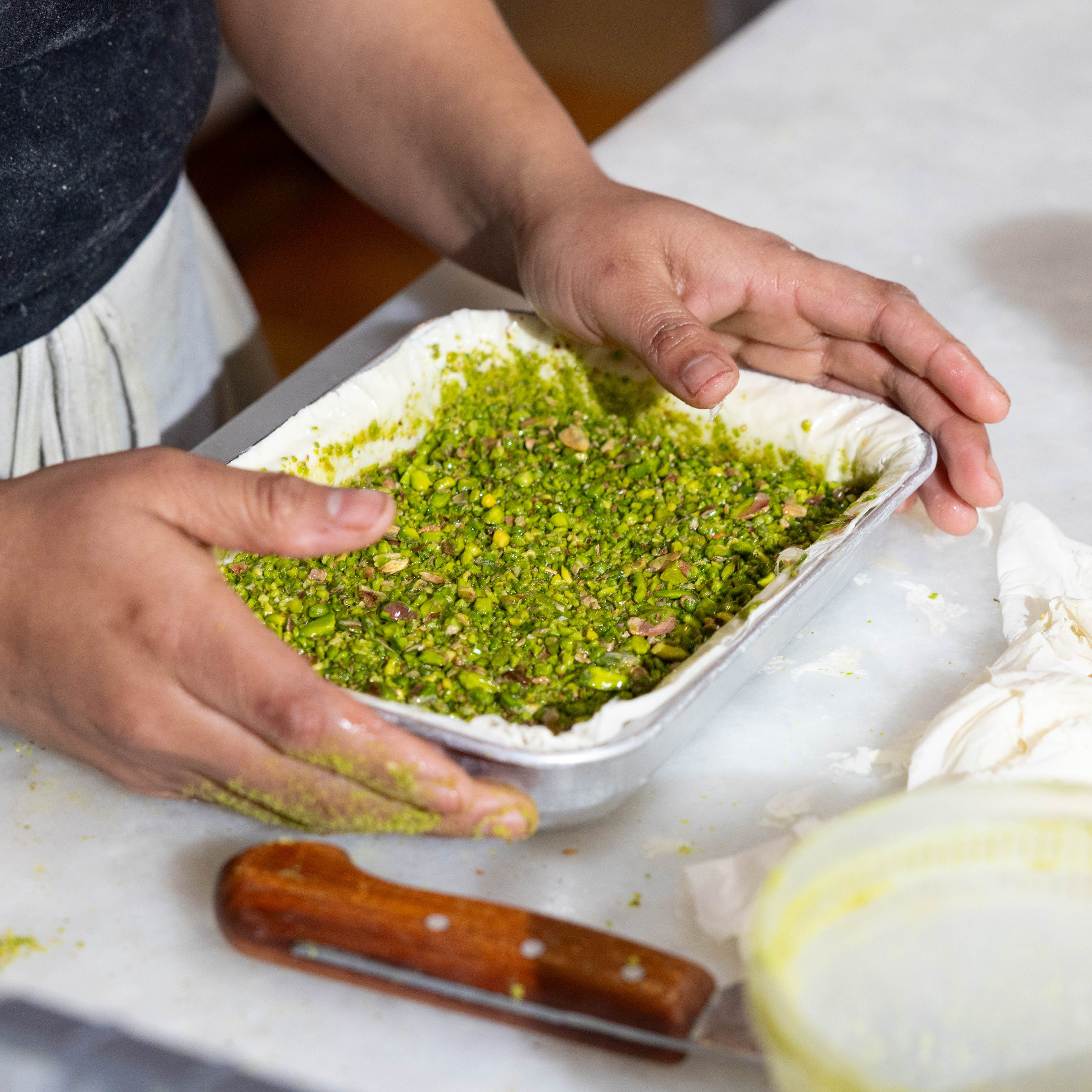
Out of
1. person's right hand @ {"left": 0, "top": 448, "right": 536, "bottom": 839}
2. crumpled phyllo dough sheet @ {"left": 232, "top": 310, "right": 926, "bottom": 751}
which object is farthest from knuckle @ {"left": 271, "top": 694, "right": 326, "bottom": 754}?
crumpled phyllo dough sheet @ {"left": 232, "top": 310, "right": 926, "bottom": 751}

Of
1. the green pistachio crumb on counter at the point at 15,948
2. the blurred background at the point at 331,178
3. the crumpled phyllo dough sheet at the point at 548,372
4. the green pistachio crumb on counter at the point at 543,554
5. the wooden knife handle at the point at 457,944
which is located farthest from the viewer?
the blurred background at the point at 331,178

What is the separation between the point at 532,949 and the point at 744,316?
621mm

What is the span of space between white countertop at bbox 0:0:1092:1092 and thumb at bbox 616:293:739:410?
0.19 m

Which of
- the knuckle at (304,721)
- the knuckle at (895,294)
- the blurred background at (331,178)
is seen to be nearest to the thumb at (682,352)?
the knuckle at (895,294)

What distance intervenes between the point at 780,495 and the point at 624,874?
0.36 m

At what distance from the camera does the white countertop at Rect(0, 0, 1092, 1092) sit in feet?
2.08

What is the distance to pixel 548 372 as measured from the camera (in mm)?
1083

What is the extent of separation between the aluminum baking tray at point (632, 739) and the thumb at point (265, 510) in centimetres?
10

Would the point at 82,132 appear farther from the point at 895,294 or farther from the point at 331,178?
the point at 331,178

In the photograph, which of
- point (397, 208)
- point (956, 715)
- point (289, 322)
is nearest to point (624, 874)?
point (956, 715)

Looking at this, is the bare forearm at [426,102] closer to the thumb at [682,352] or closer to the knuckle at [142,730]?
the thumb at [682,352]

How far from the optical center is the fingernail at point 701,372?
34.7 inches

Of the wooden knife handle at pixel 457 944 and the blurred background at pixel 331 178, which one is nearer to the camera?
the wooden knife handle at pixel 457 944

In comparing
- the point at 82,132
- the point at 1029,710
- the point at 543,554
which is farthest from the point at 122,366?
the point at 1029,710
